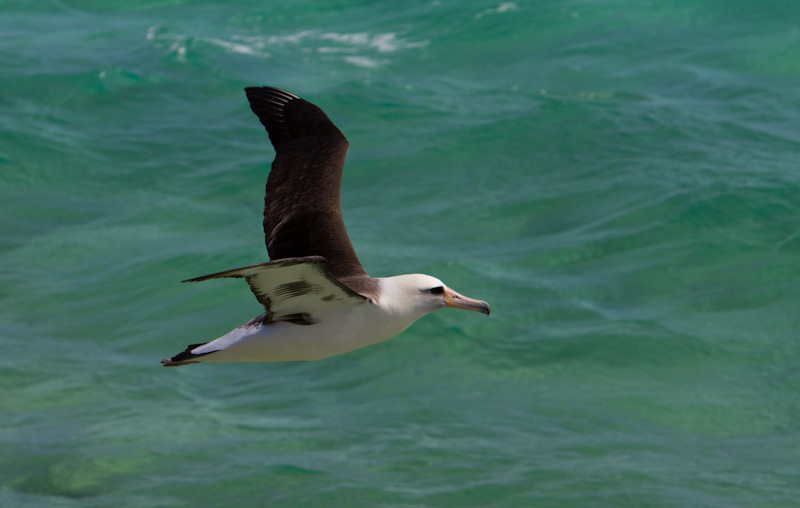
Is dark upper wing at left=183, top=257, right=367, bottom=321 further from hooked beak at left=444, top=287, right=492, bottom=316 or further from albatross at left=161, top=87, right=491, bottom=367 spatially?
hooked beak at left=444, top=287, right=492, bottom=316

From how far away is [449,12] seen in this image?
1539 inches

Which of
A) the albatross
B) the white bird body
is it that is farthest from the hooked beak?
the white bird body

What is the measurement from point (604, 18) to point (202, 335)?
20521 millimetres

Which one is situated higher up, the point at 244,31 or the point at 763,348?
the point at 244,31

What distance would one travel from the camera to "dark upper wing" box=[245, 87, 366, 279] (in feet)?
33.3

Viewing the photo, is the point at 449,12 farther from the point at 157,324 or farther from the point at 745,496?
the point at 745,496

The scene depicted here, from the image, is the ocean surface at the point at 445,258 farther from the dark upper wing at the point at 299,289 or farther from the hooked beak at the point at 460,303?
the dark upper wing at the point at 299,289

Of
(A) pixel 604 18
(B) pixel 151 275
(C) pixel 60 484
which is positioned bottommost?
(C) pixel 60 484

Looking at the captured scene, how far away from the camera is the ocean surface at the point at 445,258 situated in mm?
19625

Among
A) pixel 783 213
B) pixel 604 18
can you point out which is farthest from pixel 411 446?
pixel 604 18

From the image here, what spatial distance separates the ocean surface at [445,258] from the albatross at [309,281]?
9.46 meters

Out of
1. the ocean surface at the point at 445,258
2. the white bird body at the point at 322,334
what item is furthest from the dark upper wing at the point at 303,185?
the ocean surface at the point at 445,258

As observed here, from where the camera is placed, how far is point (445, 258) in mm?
25203

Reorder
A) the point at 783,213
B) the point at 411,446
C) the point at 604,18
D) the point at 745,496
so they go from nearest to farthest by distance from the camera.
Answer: the point at 745,496 < the point at 411,446 < the point at 783,213 < the point at 604,18
